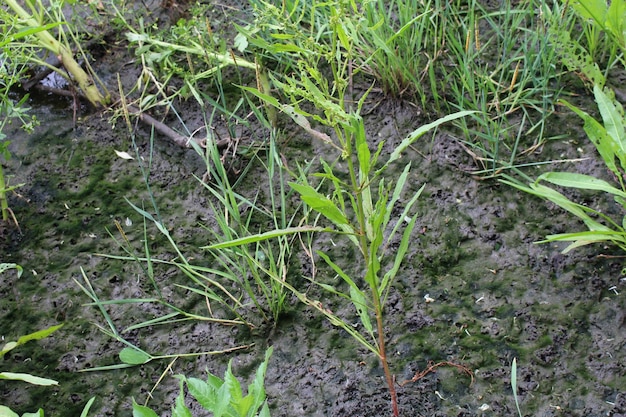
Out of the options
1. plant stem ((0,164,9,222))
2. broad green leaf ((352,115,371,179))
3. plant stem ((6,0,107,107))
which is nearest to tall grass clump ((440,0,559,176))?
broad green leaf ((352,115,371,179))

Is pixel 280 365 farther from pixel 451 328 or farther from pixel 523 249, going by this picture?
pixel 523 249

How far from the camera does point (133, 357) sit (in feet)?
5.71

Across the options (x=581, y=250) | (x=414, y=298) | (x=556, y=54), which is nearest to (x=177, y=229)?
(x=414, y=298)

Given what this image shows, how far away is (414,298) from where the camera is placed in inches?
71.4

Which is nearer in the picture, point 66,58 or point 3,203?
point 3,203

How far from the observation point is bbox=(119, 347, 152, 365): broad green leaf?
173 centimetres

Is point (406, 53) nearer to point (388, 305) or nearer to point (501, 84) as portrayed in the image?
point (501, 84)

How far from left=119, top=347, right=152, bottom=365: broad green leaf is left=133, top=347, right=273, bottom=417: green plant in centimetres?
44

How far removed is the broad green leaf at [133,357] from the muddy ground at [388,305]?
33mm

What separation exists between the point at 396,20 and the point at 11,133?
155 cm

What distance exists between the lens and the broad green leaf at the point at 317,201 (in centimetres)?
123

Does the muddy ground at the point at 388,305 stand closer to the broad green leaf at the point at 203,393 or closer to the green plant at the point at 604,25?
the green plant at the point at 604,25

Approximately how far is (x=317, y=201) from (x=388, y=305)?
25.7 inches

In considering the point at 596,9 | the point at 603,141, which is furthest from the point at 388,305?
the point at 596,9
